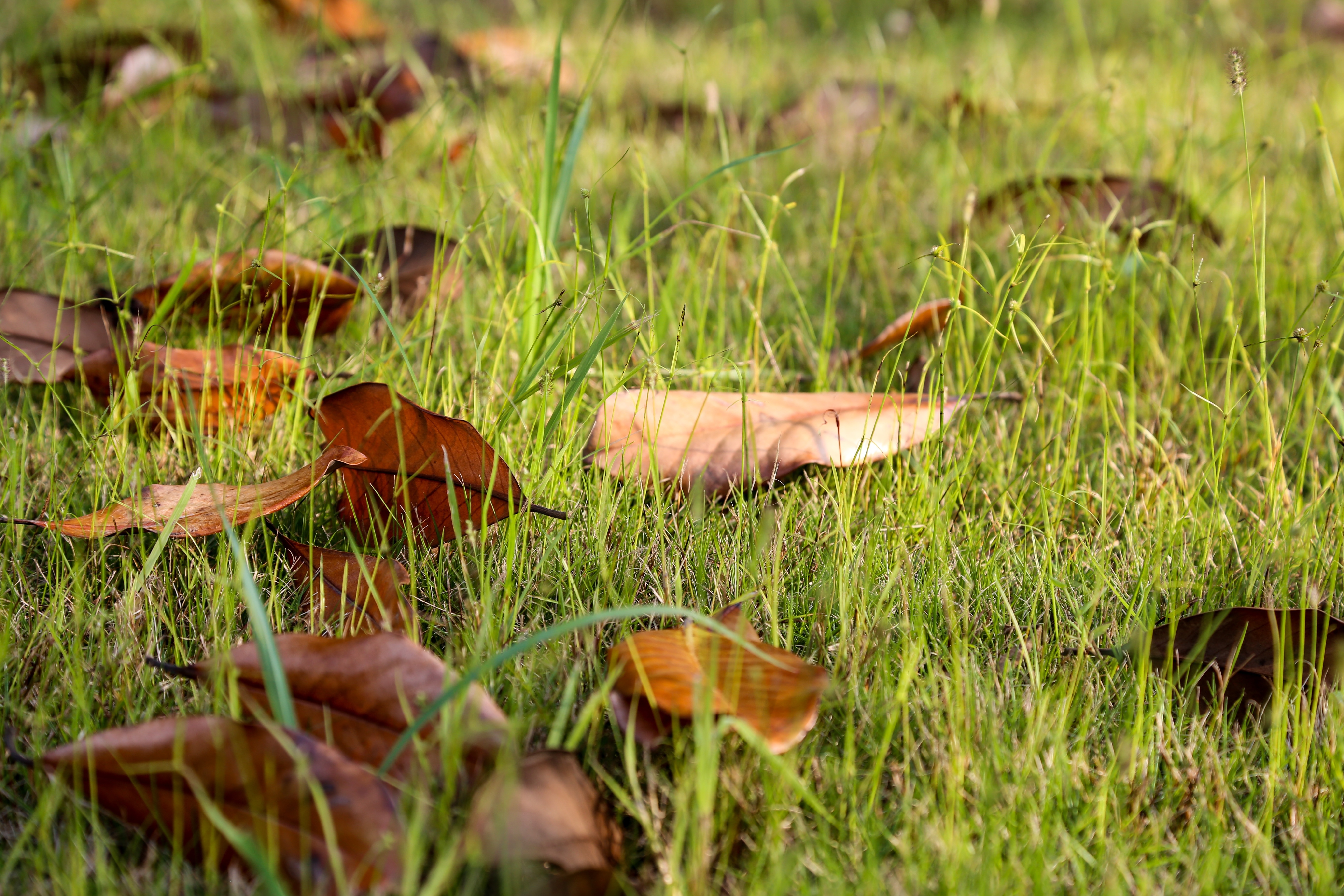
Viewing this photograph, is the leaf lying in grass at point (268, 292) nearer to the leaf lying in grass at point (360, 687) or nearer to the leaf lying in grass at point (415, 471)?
the leaf lying in grass at point (415, 471)

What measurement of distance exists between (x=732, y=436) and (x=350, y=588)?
525 millimetres

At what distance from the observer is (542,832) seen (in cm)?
90

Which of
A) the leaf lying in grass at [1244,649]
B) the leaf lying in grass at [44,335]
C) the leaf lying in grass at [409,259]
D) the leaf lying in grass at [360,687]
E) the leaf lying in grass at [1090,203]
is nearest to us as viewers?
the leaf lying in grass at [360,687]

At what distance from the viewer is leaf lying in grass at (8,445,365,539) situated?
124 centimetres

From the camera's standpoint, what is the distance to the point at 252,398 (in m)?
1.58

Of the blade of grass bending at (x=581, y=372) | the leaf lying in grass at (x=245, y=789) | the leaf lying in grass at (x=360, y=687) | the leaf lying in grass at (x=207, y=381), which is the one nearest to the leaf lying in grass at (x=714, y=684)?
the leaf lying in grass at (x=360, y=687)

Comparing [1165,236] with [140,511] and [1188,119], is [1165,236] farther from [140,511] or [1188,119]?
[140,511]

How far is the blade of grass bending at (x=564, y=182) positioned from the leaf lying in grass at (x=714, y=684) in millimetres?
751

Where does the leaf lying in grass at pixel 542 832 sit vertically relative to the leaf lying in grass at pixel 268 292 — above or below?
below

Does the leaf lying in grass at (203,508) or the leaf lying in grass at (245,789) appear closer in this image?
the leaf lying in grass at (245,789)

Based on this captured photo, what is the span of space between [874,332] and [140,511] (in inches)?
48.4

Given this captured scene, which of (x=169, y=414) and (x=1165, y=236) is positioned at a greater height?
(x=1165, y=236)

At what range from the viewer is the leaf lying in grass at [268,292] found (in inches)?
64.7

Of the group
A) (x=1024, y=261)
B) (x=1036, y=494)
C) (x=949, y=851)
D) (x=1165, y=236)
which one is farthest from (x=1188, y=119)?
(x=949, y=851)
